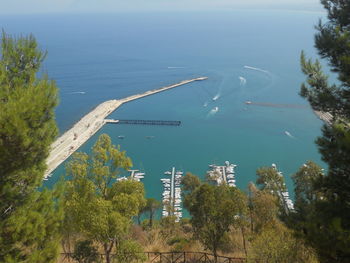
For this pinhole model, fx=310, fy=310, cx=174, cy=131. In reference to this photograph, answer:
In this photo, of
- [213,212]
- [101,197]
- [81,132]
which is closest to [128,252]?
[101,197]

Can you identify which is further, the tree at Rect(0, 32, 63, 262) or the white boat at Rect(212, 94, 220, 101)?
the white boat at Rect(212, 94, 220, 101)

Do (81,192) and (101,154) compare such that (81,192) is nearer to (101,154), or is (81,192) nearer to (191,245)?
(101,154)

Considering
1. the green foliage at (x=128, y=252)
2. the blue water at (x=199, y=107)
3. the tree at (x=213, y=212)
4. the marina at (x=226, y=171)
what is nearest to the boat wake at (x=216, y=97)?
the blue water at (x=199, y=107)

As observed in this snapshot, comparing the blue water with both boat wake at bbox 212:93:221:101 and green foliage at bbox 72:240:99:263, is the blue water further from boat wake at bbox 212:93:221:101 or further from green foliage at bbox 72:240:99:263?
green foliage at bbox 72:240:99:263

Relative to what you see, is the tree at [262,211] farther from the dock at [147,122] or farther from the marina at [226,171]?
the dock at [147,122]

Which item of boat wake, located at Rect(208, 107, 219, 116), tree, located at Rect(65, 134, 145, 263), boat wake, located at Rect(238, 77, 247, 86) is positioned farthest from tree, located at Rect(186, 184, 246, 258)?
boat wake, located at Rect(238, 77, 247, 86)

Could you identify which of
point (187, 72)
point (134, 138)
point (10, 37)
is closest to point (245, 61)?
point (187, 72)
